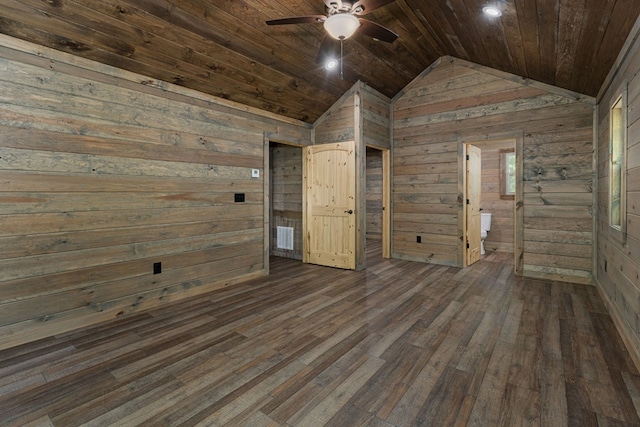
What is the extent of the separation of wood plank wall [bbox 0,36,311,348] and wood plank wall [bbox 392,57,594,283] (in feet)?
9.61

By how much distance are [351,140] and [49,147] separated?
11.6 feet

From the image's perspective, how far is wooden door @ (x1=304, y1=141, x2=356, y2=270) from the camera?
15.7 feet

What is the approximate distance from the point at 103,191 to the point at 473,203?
5.00 meters

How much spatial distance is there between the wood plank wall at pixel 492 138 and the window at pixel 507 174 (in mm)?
1824

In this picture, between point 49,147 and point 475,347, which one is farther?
point 49,147

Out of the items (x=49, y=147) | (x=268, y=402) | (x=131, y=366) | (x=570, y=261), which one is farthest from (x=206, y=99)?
(x=570, y=261)

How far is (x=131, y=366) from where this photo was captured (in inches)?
83.1

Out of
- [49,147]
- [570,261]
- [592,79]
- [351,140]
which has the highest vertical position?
[592,79]

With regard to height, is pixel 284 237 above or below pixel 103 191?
below

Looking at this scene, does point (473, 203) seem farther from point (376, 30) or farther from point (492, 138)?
point (376, 30)

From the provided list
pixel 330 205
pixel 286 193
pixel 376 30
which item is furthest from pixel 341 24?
pixel 286 193

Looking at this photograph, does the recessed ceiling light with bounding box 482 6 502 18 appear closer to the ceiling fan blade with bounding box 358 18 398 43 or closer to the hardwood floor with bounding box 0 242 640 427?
the ceiling fan blade with bounding box 358 18 398 43

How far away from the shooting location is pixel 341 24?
2447 millimetres

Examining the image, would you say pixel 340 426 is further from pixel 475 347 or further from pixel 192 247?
pixel 192 247
